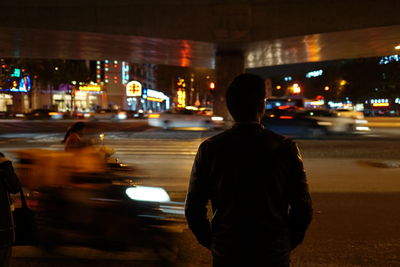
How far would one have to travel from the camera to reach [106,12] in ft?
80.0

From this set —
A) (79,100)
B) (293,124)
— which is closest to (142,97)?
(79,100)

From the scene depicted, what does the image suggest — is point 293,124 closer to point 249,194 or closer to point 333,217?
point 333,217

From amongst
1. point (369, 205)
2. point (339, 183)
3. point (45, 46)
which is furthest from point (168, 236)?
point (45, 46)

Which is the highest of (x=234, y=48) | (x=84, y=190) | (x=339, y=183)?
(x=234, y=48)

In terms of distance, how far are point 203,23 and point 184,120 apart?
7.06 meters

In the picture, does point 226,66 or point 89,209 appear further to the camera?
point 226,66

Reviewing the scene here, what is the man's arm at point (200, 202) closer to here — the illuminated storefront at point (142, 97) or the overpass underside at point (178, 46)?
the overpass underside at point (178, 46)

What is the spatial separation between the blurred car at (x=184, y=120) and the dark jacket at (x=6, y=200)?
84.5 ft

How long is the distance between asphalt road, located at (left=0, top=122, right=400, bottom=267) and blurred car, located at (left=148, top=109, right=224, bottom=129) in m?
13.8

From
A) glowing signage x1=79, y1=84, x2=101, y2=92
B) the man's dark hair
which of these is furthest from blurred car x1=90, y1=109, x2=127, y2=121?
the man's dark hair

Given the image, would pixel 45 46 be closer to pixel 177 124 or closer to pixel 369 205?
pixel 177 124

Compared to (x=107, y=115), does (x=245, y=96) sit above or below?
above

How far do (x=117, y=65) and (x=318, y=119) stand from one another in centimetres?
5154

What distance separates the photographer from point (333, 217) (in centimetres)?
683
